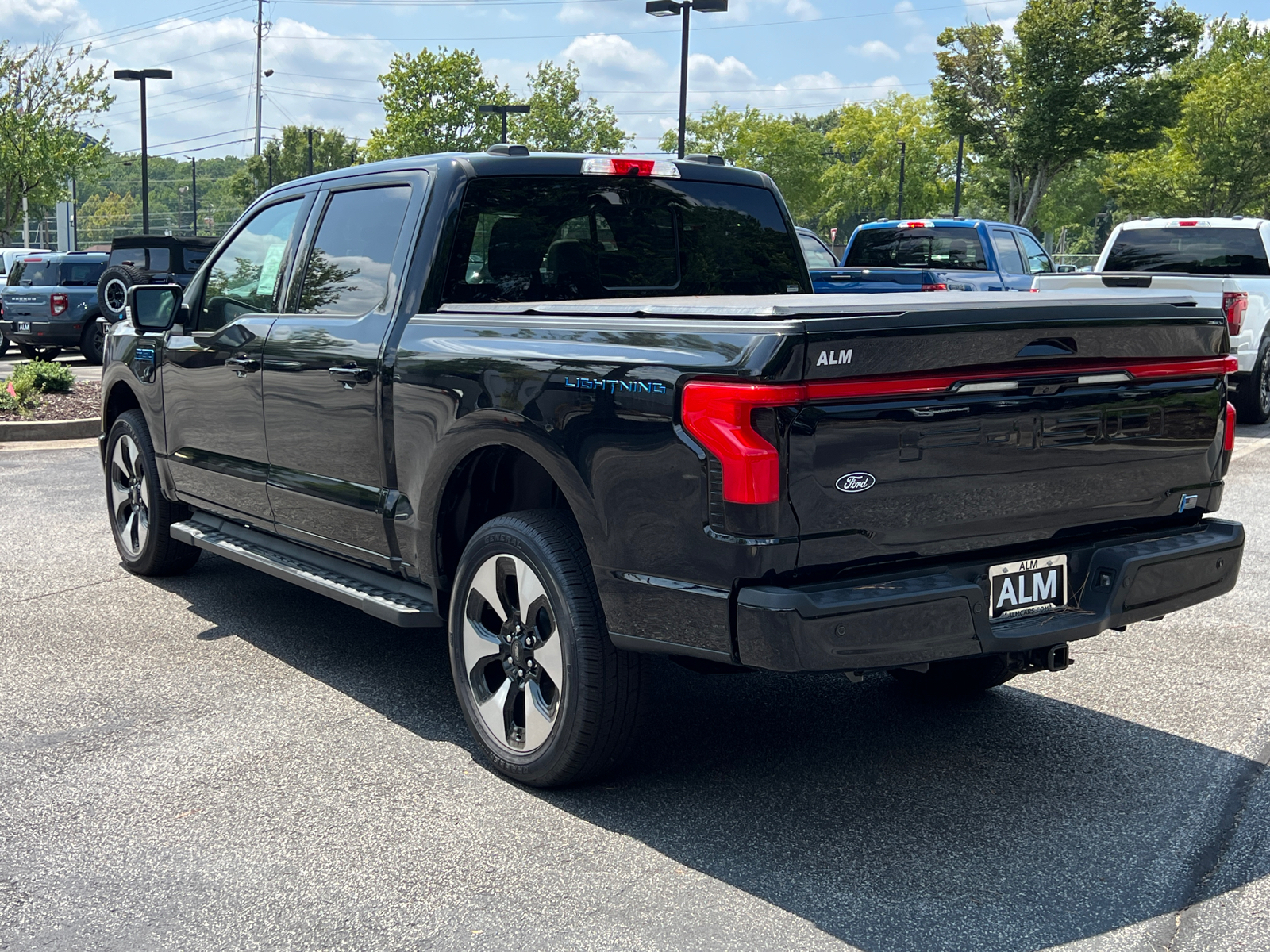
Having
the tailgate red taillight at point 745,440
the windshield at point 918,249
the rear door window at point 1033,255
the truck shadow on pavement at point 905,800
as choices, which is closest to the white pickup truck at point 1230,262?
the windshield at point 918,249

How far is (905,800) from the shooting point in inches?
159

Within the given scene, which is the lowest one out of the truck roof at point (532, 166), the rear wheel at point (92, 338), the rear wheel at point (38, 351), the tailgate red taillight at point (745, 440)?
the rear wheel at point (38, 351)

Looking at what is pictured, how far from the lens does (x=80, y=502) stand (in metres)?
9.23

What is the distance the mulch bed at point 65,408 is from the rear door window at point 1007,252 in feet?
34.9

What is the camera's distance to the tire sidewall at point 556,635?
3.87 meters

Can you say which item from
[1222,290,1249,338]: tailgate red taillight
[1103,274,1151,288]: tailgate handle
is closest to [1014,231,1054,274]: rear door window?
[1222,290,1249,338]: tailgate red taillight

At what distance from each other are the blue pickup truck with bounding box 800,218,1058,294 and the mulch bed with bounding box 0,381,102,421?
8165 millimetres

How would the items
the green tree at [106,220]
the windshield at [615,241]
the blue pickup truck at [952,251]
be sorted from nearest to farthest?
the windshield at [615,241], the blue pickup truck at [952,251], the green tree at [106,220]

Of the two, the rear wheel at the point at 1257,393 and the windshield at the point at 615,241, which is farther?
the rear wheel at the point at 1257,393

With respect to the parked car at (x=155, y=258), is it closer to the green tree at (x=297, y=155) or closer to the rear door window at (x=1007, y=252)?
the rear door window at (x=1007, y=252)

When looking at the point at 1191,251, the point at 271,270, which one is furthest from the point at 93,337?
the point at 271,270

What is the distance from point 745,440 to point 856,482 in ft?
1.06

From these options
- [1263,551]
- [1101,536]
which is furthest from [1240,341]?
[1101,536]

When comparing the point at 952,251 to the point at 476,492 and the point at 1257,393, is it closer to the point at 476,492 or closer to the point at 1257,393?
the point at 1257,393
